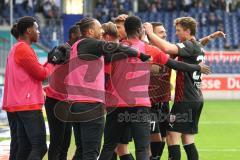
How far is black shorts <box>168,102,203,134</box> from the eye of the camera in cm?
995

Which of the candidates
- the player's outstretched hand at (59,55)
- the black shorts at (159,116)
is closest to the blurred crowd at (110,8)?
the black shorts at (159,116)

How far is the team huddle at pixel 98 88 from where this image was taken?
8.62 m

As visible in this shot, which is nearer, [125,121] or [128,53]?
[128,53]

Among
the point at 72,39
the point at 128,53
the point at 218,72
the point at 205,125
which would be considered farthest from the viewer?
the point at 218,72

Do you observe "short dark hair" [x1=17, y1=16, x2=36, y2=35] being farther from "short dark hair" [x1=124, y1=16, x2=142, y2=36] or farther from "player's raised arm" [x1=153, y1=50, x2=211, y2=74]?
"player's raised arm" [x1=153, y1=50, x2=211, y2=74]

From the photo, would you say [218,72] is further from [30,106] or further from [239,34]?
[30,106]

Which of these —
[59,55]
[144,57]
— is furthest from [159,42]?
[59,55]

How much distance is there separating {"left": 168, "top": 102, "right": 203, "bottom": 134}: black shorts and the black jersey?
7 centimetres

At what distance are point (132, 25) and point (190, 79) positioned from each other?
1.48m

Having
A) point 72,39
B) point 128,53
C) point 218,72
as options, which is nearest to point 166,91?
point 72,39

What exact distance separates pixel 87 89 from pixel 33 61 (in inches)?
28.8

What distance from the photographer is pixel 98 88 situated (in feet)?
28.3

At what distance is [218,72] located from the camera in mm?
29562

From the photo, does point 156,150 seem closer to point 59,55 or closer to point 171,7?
point 59,55
